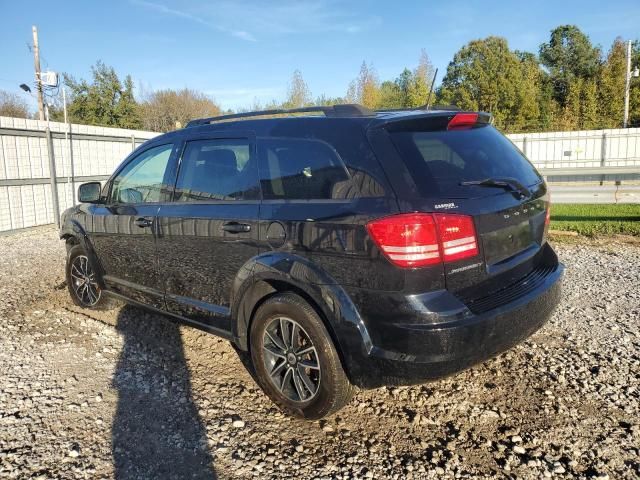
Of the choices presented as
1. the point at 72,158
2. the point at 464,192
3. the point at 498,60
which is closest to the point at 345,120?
the point at 464,192

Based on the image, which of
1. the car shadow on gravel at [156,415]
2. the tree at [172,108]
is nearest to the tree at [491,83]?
the tree at [172,108]

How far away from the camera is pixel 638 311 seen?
4.73 metres

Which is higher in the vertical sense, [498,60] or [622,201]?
[498,60]

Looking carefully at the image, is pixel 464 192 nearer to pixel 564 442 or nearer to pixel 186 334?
pixel 564 442

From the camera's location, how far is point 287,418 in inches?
123

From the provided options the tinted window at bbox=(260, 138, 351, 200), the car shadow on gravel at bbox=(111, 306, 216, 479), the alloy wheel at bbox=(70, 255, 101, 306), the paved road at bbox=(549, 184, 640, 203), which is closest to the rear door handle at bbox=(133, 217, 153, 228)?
the car shadow on gravel at bbox=(111, 306, 216, 479)

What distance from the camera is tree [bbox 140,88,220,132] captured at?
41000 millimetres

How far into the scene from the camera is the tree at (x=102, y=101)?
34969 millimetres

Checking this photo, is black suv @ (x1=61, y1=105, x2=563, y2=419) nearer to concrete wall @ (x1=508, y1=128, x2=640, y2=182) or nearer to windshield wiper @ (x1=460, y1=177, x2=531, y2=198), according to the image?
windshield wiper @ (x1=460, y1=177, x2=531, y2=198)

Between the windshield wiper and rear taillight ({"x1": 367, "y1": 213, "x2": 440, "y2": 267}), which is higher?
the windshield wiper

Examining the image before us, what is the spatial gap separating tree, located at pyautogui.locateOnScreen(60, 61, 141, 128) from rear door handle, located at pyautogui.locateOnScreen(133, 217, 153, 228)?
33859 millimetres

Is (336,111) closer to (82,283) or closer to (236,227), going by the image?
(236,227)

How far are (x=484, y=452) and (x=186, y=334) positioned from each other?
2.79 metres

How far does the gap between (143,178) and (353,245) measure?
97.4 inches
